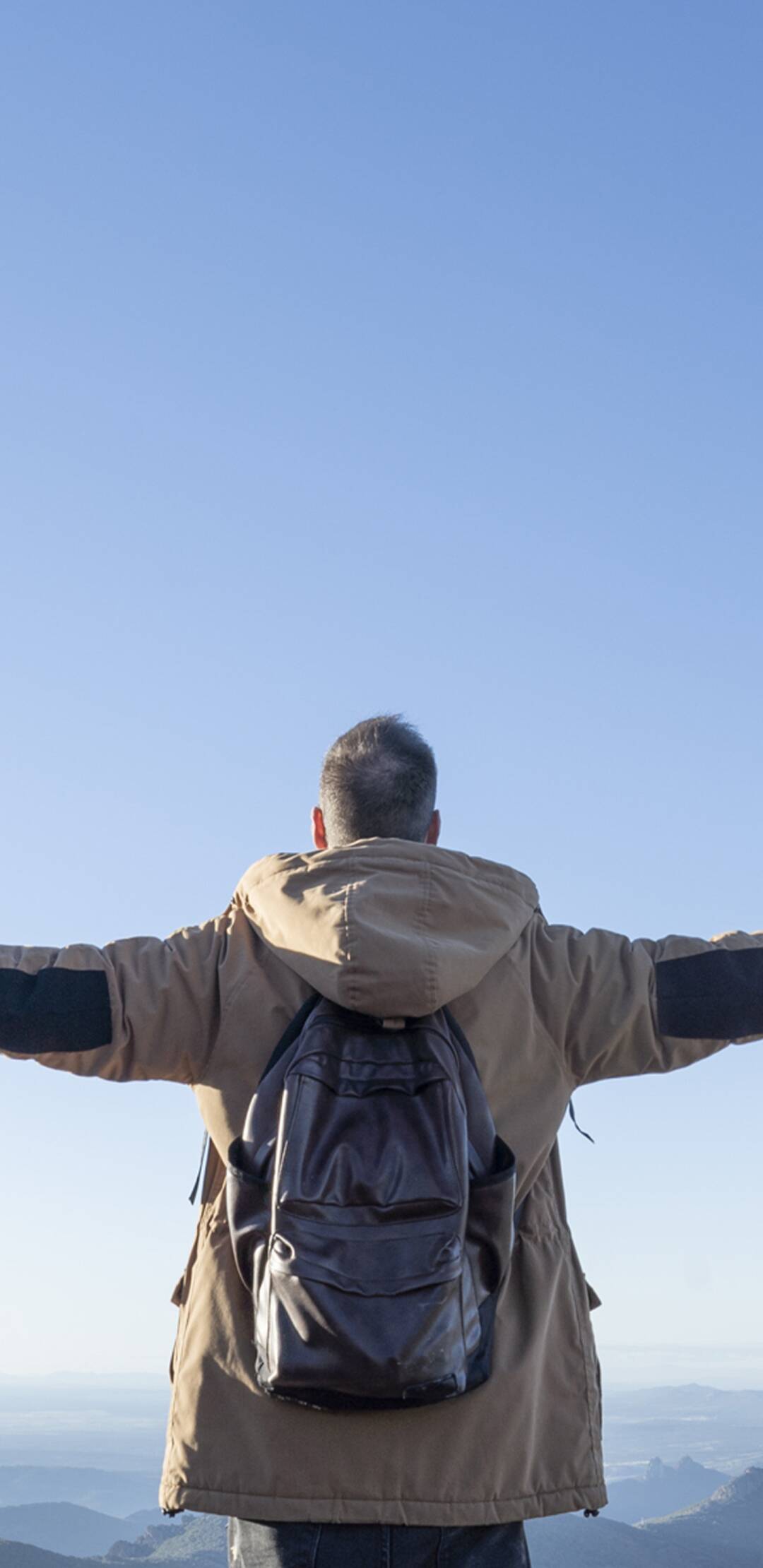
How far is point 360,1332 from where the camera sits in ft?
14.1

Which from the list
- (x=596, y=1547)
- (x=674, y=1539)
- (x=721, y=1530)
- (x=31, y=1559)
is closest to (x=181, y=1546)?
(x=31, y=1559)

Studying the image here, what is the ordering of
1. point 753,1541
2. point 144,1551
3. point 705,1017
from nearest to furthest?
point 705,1017
point 144,1551
point 753,1541

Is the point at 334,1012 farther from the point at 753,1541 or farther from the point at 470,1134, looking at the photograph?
the point at 753,1541

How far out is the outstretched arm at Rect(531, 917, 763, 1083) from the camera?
5.09 meters

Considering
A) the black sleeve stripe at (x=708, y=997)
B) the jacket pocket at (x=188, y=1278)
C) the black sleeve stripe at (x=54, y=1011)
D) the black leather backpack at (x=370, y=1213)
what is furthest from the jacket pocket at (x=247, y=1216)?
the black sleeve stripe at (x=708, y=997)

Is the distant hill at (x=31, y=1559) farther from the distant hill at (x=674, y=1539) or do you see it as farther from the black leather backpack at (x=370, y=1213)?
the black leather backpack at (x=370, y=1213)

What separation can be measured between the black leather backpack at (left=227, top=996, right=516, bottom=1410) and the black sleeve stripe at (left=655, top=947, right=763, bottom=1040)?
0.75 meters

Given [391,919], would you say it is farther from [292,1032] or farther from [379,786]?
[379,786]

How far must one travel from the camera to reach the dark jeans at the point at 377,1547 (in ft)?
14.5

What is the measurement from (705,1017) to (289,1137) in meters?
1.51

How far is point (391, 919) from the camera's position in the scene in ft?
15.6

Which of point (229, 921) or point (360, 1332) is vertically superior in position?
point (229, 921)

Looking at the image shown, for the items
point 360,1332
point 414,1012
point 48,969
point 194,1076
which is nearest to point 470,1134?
point 414,1012

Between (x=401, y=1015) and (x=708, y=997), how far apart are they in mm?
1105
